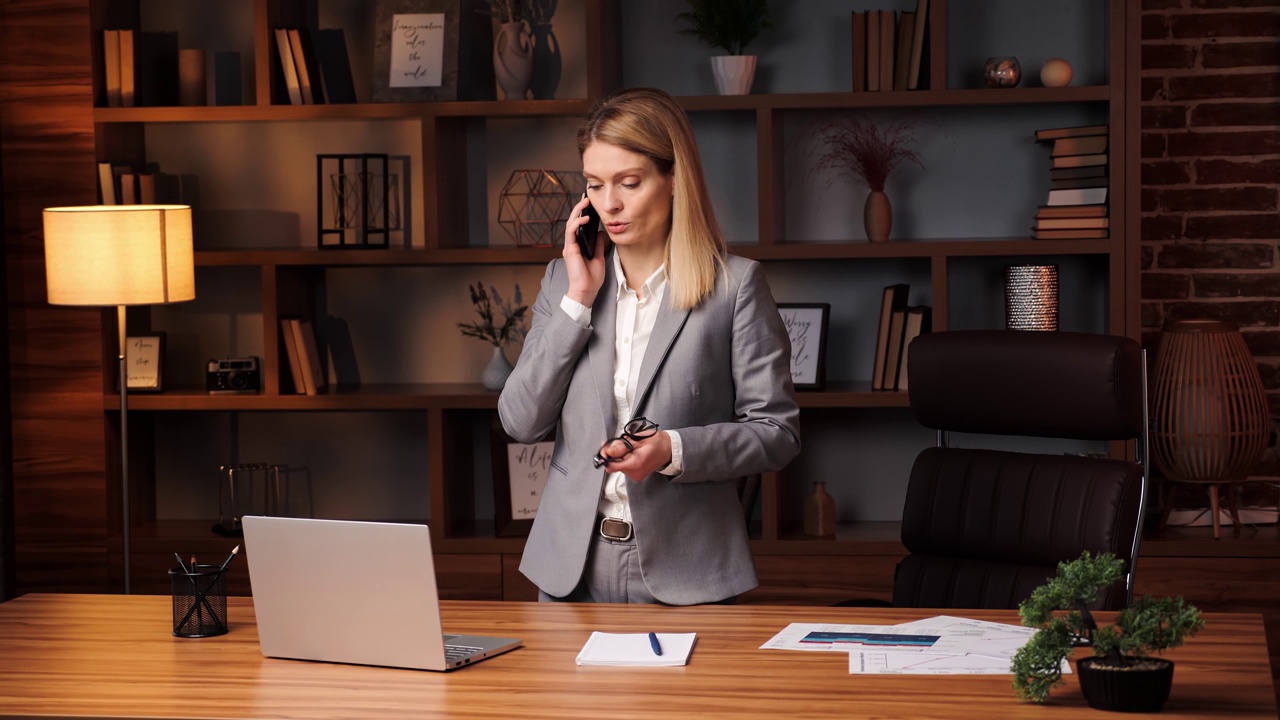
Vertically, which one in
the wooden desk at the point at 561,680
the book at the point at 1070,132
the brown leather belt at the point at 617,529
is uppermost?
the book at the point at 1070,132

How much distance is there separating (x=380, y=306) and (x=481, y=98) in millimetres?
708

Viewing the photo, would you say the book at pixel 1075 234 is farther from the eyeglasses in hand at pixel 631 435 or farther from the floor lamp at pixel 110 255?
the floor lamp at pixel 110 255

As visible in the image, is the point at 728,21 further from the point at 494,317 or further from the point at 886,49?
the point at 494,317

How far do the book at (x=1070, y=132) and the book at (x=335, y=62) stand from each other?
6.61ft

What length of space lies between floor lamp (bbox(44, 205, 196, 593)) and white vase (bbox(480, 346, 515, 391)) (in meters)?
0.91

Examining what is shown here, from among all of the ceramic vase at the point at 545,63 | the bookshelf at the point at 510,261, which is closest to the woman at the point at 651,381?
the bookshelf at the point at 510,261

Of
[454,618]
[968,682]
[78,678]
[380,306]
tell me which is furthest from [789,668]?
[380,306]

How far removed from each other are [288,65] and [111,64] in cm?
52

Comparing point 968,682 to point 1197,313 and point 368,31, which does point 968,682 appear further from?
point 368,31

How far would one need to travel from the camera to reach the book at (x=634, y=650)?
1.80m

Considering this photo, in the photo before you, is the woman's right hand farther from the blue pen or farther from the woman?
the blue pen

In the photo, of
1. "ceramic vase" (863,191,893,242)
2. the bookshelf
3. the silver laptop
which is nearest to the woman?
the silver laptop

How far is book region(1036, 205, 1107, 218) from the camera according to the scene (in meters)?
3.59

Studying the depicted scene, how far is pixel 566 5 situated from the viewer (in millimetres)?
3955
